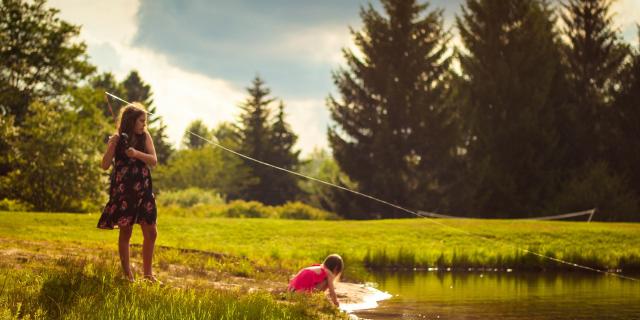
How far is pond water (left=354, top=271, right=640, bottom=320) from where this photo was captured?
10.9 m

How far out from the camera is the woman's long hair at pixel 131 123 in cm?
961

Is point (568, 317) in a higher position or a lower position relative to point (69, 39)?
lower

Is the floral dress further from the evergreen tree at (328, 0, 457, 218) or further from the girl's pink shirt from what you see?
the evergreen tree at (328, 0, 457, 218)

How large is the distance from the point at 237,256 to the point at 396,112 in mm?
28358

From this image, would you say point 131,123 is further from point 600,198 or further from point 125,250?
point 600,198

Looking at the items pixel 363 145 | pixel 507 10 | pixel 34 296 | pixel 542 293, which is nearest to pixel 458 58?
pixel 507 10

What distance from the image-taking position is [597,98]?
151ft

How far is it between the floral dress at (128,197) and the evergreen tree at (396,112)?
32188 millimetres

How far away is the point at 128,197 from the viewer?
953 centimetres

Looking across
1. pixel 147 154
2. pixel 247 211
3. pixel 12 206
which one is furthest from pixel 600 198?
pixel 147 154

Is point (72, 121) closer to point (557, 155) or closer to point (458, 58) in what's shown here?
point (458, 58)

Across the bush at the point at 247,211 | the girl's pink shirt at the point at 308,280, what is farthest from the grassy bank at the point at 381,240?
A: the bush at the point at 247,211

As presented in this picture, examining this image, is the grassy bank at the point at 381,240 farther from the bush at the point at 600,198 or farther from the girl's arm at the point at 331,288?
the bush at the point at 600,198

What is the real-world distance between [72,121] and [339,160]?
14431 millimetres
